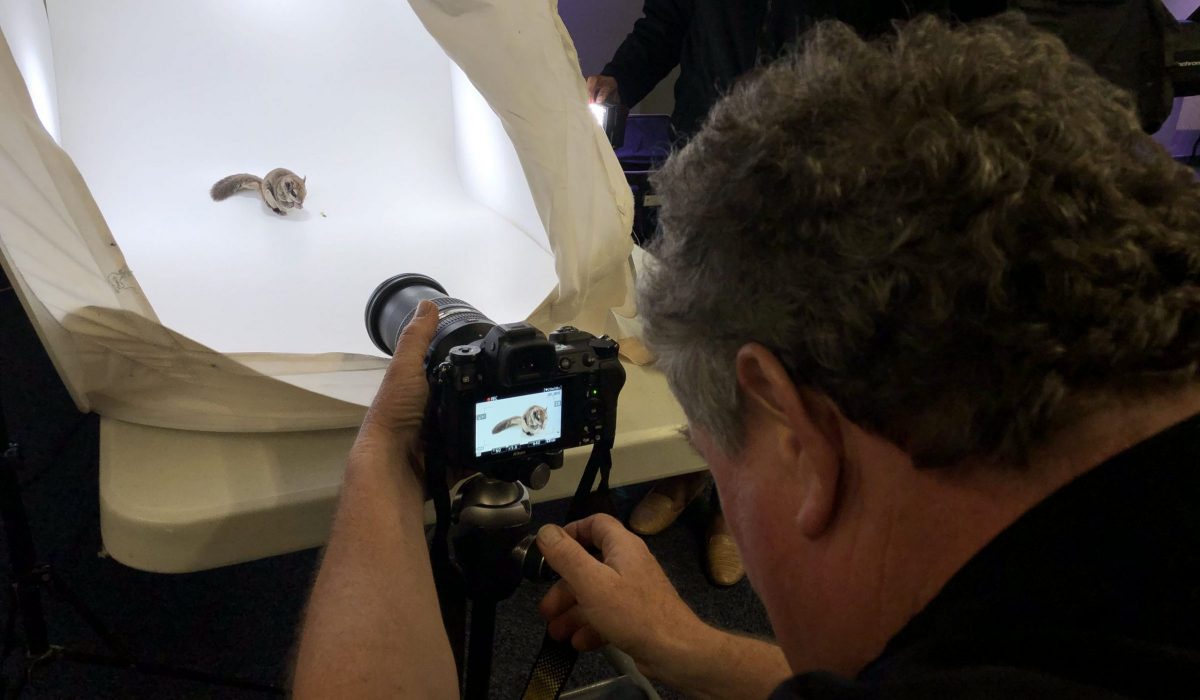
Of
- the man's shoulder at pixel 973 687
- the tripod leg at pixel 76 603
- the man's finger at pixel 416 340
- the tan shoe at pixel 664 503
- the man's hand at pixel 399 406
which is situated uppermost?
the man's shoulder at pixel 973 687

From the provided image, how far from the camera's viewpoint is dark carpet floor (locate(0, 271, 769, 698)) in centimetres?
108

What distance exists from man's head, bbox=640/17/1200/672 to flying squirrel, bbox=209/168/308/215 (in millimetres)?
1200

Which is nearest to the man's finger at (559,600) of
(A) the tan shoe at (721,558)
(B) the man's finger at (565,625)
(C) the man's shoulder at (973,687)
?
(B) the man's finger at (565,625)

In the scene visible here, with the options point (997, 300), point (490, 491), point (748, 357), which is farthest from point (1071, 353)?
point (490, 491)

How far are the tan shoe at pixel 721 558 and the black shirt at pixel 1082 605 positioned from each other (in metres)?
1.02

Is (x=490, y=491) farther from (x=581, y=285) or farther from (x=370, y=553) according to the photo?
(x=581, y=285)

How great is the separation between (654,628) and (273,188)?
117 centimetres

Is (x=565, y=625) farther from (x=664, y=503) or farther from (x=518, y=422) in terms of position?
(x=664, y=503)

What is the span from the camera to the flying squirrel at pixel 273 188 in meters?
1.43

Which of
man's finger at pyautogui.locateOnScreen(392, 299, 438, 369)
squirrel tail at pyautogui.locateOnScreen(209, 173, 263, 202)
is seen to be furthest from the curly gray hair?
squirrel tail at pyautogui.locateOnScreen(209, 173, 263, 202)

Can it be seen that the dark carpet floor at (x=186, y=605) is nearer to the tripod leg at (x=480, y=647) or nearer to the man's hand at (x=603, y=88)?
the tripod leg at (x=480, y=647)

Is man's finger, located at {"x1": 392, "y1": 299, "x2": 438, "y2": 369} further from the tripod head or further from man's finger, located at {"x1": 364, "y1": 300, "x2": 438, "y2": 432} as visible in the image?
the tripod head

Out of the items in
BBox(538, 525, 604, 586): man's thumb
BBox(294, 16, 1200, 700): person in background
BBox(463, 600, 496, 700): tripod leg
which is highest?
BBox(294, 16, 1200, 700): person in background

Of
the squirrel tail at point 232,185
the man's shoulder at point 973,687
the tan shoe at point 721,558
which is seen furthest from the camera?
the squirrel tail at point 232,185
